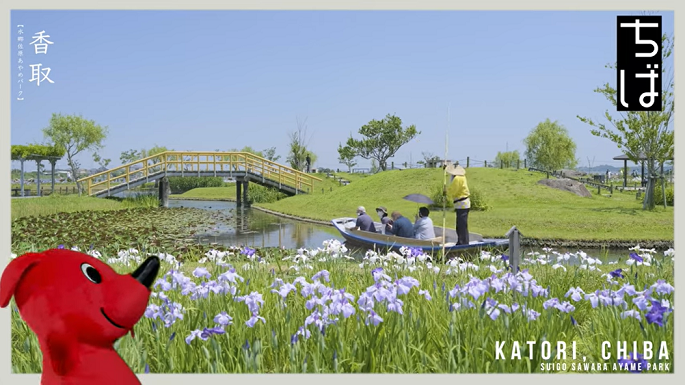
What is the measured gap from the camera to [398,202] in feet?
37.9

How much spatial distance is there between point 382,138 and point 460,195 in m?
2.28

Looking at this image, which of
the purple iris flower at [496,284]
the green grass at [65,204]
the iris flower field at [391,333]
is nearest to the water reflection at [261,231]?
the green grass at [65,204]

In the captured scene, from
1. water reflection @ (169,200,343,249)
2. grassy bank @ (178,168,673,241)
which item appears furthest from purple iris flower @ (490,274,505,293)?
grassy bank @ (178,168,673,241)

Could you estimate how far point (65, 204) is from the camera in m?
7.91

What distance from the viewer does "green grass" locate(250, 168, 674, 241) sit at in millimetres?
8219

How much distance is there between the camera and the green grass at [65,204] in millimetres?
6633

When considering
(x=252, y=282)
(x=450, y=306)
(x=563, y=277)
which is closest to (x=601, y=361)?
(x=450, y=306)

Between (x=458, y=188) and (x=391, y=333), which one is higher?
(x=458, y=188)

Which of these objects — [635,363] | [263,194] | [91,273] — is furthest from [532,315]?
[263,194]

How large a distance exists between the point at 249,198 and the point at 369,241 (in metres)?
6.01

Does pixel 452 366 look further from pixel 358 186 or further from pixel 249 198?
pixel 249 198

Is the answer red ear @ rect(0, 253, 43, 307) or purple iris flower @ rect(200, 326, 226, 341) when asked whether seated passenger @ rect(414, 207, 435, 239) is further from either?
red ear @ rect(0, 253, 43, 307)

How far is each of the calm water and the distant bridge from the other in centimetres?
84

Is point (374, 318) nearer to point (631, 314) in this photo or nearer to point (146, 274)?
point (146, 274)
